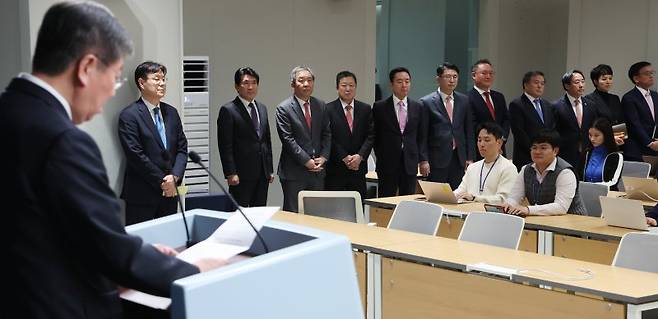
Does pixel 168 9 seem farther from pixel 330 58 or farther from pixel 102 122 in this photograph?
pixel 330 58

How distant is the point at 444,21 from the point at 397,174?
5.12 metres

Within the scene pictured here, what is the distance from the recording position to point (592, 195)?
6535mm

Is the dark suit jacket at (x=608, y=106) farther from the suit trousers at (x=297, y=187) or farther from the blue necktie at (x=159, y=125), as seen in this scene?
the blue necktie at (x=159, y=125)

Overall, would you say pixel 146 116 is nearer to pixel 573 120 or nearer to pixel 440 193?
pixel 440 193

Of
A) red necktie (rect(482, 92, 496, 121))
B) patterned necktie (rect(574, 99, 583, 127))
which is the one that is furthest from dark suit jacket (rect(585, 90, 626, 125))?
red necktie (rect(482, 92, 496, 121))

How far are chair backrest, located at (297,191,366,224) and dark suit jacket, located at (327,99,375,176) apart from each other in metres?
1.82

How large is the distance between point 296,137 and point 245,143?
0.46 meters

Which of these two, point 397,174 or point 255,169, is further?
point 397,174

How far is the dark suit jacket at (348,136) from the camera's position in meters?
7.72

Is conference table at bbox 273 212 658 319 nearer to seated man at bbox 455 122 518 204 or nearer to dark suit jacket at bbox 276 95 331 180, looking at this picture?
seated man at bbox 455 122 518 204

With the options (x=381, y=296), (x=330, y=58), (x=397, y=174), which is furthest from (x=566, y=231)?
(x=330, y=58)

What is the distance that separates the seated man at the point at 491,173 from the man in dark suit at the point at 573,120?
2946mm

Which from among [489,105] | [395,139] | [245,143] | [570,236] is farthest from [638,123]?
[570,236]

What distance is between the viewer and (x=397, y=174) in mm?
7961
